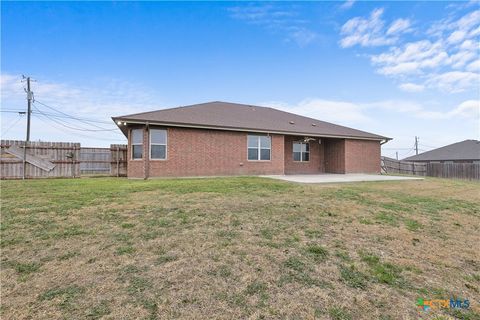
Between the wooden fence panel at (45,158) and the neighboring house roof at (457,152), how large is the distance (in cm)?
3726

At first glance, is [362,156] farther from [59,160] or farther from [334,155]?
[59,160]

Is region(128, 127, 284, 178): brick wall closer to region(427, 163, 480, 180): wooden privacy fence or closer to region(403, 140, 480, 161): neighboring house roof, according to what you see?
region(427, 163, 480, 180): wooden privacy fence

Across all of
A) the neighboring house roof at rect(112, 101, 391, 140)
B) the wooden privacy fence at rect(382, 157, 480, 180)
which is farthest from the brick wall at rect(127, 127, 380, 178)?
the wooden privacy fence at rect(382, 157, 480, 180)

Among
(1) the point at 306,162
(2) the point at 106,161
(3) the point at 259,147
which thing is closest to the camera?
(2) the point at 106,161

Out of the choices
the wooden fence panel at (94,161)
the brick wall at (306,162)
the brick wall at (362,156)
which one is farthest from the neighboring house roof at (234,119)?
the wooden fence panel at (94,161)

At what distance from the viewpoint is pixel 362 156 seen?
17281 millimetres

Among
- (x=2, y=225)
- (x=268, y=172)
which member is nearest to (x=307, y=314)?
(x=2, y=225)

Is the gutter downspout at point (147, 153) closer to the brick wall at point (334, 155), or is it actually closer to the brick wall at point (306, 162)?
the brick wall at point (306, 162)

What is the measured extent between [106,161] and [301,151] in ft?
40.6

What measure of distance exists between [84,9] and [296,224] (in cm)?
1390

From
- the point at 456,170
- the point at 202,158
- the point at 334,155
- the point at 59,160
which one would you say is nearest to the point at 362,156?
the point at 334,155

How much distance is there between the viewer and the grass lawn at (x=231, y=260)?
2471 millimetres

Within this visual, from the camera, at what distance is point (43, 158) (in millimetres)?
12328

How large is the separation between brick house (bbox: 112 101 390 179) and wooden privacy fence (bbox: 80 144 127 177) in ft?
4.60
